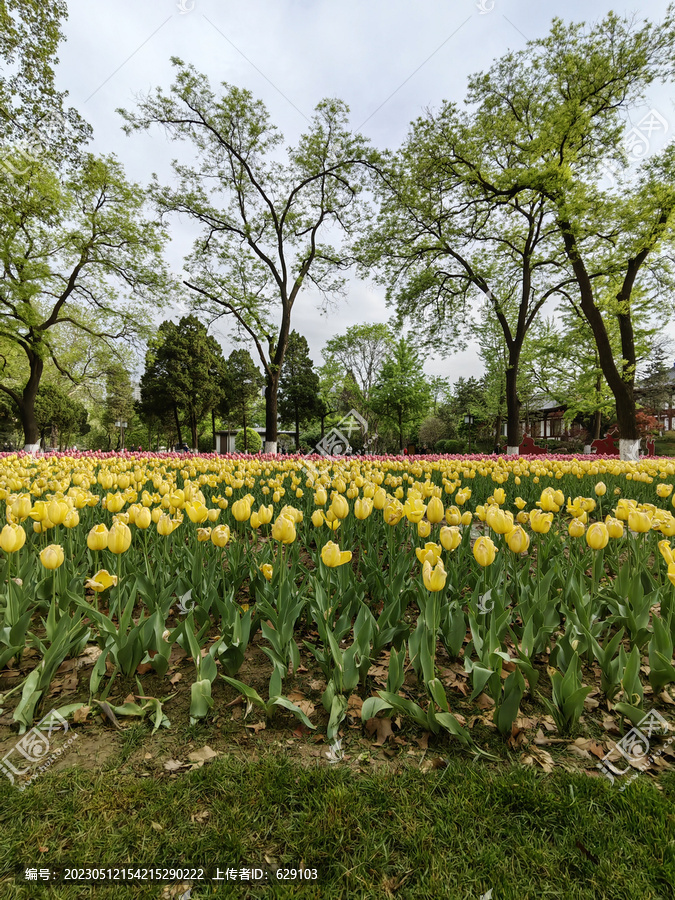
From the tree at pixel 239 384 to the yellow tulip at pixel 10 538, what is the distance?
3705cm

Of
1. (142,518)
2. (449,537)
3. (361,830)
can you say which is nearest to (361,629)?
(449,537)

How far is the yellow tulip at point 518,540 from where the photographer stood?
2307mm

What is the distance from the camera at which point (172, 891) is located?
124 centimetres

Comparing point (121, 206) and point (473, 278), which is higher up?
point (121, 206)

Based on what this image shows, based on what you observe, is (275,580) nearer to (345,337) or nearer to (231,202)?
(231,202)

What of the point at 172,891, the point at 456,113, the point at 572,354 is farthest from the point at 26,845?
the point at 572,354

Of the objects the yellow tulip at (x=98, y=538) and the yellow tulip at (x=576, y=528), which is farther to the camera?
the yellow tulip at (x=576, y=528)

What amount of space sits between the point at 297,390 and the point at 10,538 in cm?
3895

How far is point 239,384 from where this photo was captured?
130 ft

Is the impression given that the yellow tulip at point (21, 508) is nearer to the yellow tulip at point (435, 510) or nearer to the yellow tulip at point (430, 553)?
the yellow tulip at point (430, 553)

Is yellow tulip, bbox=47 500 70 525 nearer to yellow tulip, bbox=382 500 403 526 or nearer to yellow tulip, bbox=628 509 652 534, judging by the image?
yellow tulip, bbox=382 500 403 526

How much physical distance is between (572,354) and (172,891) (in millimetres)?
29410

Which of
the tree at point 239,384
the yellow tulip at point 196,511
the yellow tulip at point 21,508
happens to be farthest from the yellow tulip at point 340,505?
the tree at point 239,384

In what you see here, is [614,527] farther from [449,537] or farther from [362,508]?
[362,508]
